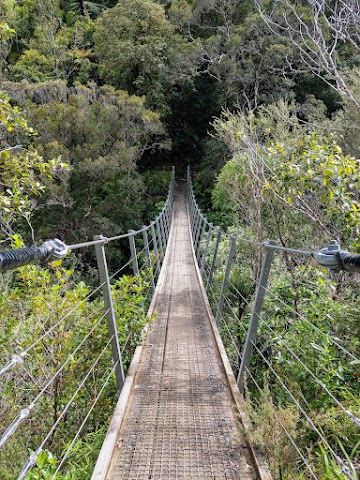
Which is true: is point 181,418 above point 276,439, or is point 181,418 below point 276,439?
below

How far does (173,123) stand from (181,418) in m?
17.2

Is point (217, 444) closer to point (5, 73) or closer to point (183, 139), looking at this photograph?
point (5, 73)

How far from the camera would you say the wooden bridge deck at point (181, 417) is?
57.4 inches

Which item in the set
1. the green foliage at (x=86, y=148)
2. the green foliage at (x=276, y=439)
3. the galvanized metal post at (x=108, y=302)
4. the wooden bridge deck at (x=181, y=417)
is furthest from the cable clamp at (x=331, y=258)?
the green foliage at (x=86, y=148)

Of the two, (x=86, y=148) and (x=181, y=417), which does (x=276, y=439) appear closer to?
(x=181, y=417)

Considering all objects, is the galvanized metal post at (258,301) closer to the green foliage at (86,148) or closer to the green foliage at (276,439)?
the green foliage at (276,439)

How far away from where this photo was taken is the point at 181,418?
181 cm

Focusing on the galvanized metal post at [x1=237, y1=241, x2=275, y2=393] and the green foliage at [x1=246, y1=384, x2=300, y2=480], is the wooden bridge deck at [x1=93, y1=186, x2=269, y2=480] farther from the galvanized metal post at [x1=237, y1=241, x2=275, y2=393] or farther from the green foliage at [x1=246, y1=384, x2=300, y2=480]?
the galvanized metal post at [x1=237, y1=241, x2=275, y2=393]

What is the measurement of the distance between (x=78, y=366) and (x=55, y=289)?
48cm

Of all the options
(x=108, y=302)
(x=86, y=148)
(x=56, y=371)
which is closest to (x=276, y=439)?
(x=108, y=302)

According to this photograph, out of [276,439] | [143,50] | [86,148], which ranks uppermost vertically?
[143,50]

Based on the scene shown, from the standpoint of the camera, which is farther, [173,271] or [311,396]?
[173,271]

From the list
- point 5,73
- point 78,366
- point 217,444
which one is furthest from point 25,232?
point 217,444

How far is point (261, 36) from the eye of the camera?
41.3 ft
